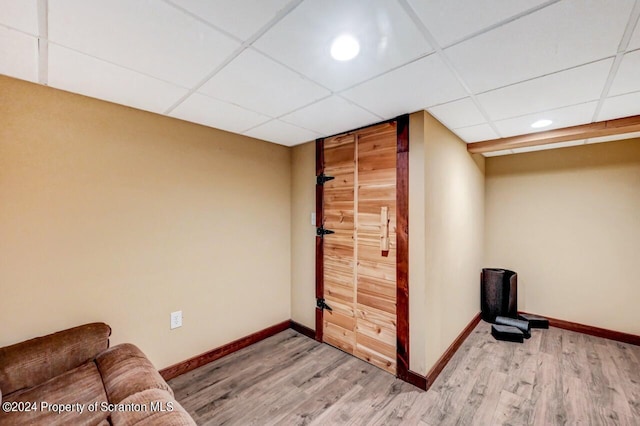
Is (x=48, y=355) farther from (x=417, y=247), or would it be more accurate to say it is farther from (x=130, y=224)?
(x=417, y=247)

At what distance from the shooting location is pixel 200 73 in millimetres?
1611

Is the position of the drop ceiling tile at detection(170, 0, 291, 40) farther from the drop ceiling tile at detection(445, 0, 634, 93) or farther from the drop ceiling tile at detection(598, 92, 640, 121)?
the drop ceiling tile at detection(598, 92, 640, 121)

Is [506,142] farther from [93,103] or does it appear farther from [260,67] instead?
[93,103]

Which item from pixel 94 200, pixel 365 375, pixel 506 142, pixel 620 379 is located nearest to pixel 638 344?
pixel 620 379

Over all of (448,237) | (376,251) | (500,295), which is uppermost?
(448,237)

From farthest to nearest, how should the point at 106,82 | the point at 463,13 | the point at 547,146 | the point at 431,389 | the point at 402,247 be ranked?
the point at 547,146
the point at 402,247
the point at 431,389
the point at 106,82
the point at 463,13

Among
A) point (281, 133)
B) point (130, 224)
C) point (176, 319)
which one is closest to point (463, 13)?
point (281, 133)

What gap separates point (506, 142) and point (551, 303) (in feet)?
6.93

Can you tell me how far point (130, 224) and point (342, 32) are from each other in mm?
2015

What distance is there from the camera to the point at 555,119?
7.72 feet

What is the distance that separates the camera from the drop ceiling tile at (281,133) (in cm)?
256

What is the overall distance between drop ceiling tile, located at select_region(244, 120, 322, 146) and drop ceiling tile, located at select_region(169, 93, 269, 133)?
0.38ft

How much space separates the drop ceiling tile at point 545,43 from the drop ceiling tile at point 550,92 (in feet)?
0.37

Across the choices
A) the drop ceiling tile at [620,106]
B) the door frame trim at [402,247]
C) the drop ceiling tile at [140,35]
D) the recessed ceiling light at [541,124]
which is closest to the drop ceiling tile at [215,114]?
the drop ceiling tile at [140,35]
